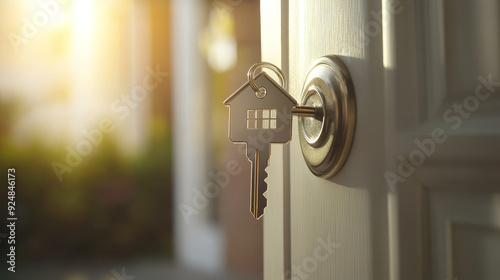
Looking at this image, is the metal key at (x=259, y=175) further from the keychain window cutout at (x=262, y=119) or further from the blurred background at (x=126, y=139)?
the blurred background at (x=126, y=139)

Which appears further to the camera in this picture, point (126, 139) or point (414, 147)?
point (126, 139)

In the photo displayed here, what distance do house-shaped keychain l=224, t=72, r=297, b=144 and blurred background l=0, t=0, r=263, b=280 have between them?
80 cm

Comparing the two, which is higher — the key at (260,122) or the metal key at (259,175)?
the key at (260,122)

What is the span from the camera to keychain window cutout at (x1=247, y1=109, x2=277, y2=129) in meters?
0.40

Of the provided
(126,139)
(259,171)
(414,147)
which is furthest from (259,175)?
(126,139)

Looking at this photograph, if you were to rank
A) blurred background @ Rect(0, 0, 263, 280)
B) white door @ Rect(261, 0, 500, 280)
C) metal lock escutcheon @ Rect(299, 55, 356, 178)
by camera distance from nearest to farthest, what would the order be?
white door @ Rect(261, 0, 500, 280) < metal lock escutcheon @ Rect(299, 55, 356, 178) < blurred background @ Rect(0, 0, 263, 280)

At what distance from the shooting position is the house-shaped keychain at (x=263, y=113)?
1.30 ft

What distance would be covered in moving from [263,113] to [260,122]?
0.4 inches

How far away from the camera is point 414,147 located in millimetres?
312

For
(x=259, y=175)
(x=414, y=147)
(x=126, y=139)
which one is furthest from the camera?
(x=126, y=139)

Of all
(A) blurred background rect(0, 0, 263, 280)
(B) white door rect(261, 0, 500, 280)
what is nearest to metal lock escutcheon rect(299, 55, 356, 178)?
(B) white door rect(261, 0, 500, 280)

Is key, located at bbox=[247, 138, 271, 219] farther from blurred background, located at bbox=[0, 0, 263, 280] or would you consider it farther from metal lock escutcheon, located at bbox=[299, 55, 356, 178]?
blurred background, located at bbox=[0, 0, 263, 280]

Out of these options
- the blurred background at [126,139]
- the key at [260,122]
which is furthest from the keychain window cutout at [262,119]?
the blurred background at [126,139]

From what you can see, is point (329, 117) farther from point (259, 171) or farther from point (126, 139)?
point (126, 139)
